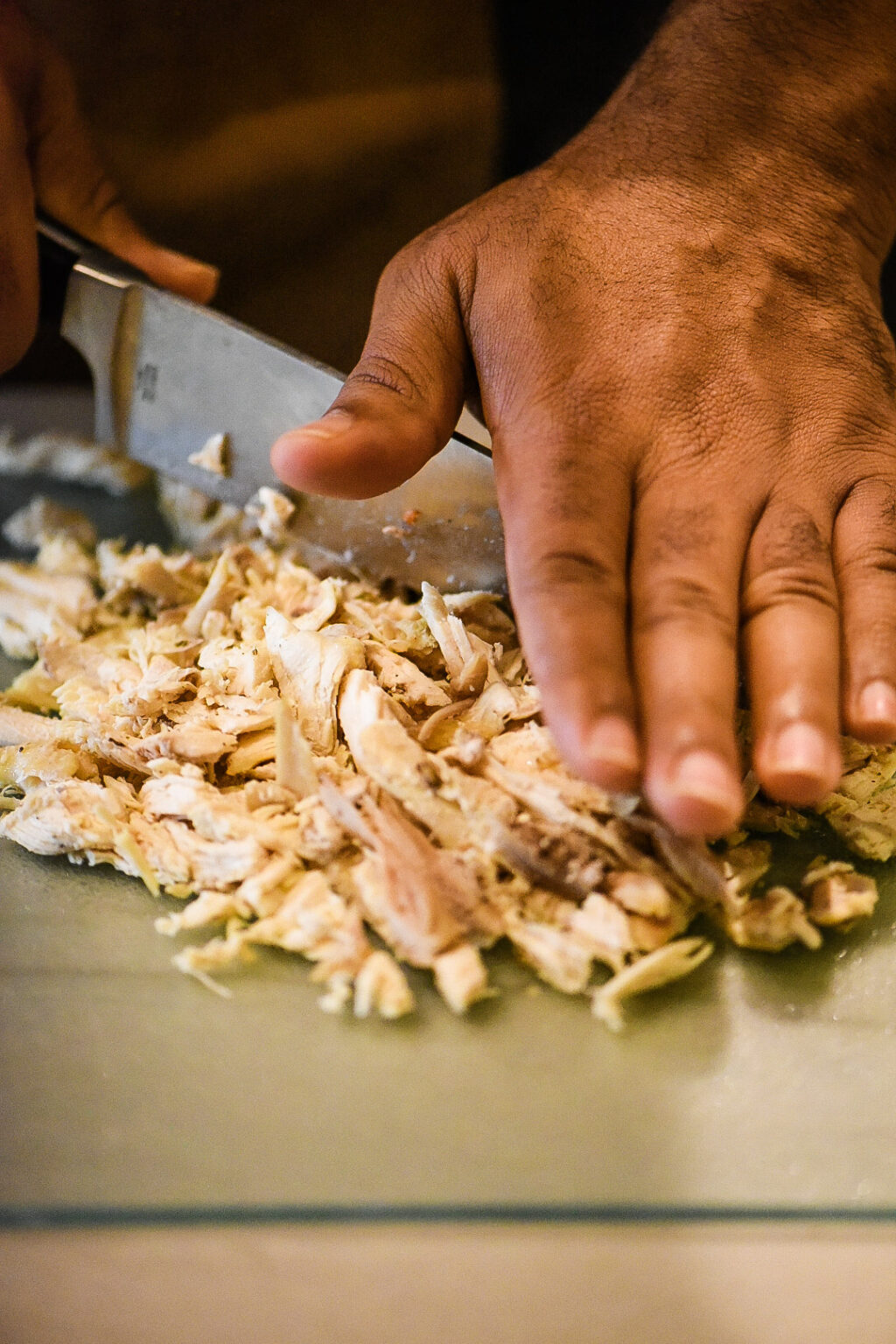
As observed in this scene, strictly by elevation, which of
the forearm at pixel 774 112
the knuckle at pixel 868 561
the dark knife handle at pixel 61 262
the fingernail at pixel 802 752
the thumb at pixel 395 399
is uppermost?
the forearm at pixel 774 112

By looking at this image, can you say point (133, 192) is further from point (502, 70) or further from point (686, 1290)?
point (686, 1290)

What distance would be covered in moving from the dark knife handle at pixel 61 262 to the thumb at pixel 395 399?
46 centimetres

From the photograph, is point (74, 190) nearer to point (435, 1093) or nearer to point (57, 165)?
point (57, 165)

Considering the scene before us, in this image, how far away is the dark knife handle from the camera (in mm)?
Result: 1287

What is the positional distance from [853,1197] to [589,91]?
1.67 m

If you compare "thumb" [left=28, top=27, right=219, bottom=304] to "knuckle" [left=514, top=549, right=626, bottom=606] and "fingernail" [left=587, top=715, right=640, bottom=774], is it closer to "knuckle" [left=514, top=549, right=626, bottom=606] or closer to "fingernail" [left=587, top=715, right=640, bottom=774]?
"knuckle" [left=514, top=549, right=626, bottom=606]

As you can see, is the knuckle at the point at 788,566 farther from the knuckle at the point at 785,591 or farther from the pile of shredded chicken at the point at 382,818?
the pile of shredded chicken at the point at 382,818

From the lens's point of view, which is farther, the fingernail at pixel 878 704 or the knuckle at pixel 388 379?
the knuckle at pixel 388 379

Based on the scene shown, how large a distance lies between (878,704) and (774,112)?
29.4 inches

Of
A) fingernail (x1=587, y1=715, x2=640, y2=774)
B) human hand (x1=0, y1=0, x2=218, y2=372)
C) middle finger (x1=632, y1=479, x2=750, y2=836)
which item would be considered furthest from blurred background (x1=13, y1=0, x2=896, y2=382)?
fingernail (x1=587, y1=715, x2=640, y2=774)

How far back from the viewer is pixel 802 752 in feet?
2.36

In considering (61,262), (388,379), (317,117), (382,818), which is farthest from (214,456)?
(317,117)

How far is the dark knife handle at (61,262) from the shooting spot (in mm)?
1287

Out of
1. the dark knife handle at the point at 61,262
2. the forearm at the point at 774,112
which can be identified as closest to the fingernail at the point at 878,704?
the forearm at the point at 774,112
